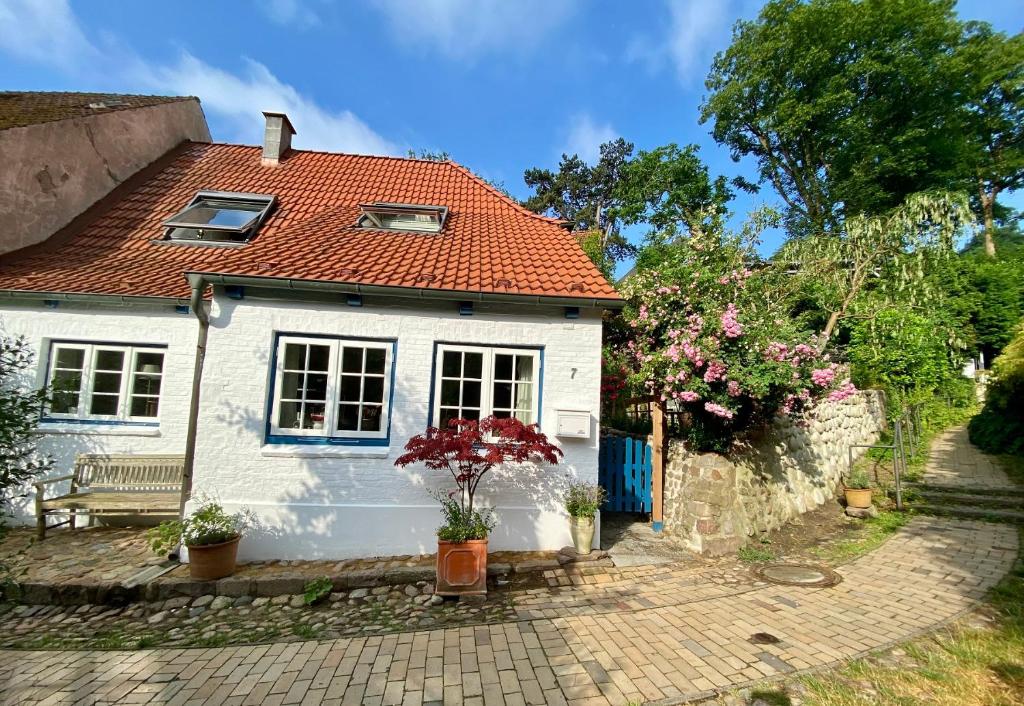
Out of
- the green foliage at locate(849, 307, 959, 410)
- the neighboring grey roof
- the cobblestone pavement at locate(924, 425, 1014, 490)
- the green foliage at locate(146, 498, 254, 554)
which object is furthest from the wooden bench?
the green foliage at locate(849, 307, 959, 410)

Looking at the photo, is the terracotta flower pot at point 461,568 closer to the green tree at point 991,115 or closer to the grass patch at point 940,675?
the grass patch at point 940,675

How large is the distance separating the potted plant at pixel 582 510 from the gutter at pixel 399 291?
8.42 ft

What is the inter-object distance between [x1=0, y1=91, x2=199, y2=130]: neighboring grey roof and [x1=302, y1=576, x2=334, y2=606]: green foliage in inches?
384

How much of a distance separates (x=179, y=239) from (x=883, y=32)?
2892 centimetres

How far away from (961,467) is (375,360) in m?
12.7

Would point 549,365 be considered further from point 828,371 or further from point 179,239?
point 179,239

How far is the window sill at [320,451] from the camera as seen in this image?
568cm

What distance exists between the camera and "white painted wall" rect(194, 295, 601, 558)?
563cm

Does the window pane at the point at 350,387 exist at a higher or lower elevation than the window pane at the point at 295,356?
lower

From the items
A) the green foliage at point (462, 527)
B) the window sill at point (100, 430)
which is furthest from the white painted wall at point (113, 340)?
the green foliage at point (462, 527)

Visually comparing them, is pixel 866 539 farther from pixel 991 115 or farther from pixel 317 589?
pixel 991 115

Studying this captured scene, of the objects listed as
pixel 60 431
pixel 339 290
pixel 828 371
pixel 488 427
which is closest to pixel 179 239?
pixel 60 431

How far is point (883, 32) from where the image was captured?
19.6m

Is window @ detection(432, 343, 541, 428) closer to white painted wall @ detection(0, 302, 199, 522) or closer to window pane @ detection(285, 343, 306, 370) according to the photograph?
window pane @ detection(285, 343, 306, 370)
